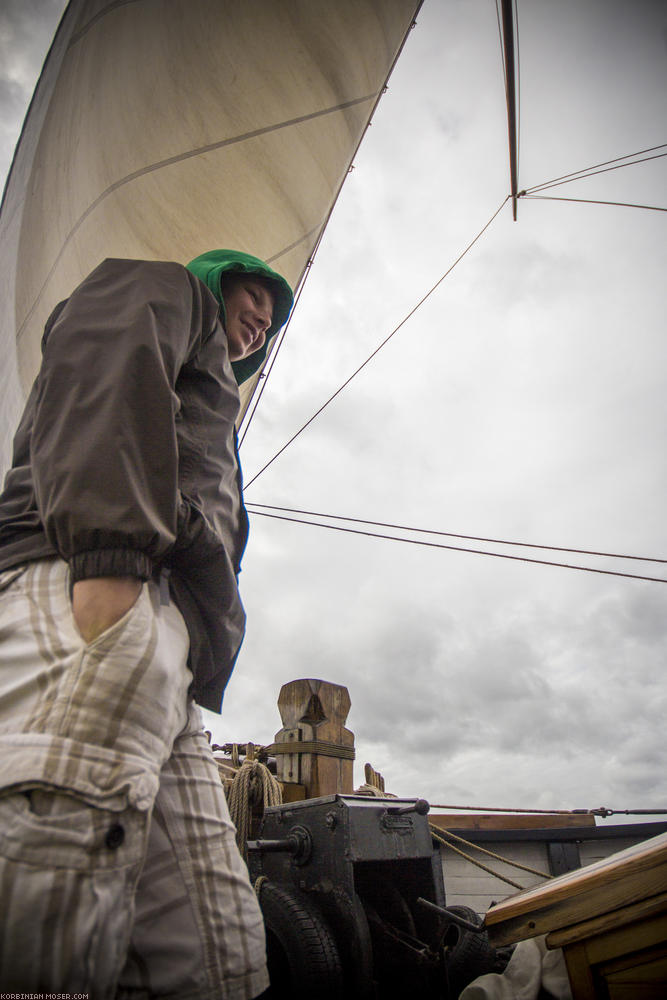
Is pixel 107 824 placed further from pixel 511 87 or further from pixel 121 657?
pixel 511 87

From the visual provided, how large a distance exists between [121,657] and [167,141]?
393cm

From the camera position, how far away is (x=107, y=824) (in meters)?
0.57

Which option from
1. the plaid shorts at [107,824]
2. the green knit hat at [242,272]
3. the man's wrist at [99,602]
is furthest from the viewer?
the green knit hat at [242,272]

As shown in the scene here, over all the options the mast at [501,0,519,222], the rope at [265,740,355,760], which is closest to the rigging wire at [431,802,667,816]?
the rope at [265,740,355,760]

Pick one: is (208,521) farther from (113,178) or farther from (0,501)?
(113,178)

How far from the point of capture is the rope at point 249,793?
1.93m

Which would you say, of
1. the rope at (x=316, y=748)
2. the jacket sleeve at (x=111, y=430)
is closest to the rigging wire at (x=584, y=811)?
the rope at (x=316, y=748)

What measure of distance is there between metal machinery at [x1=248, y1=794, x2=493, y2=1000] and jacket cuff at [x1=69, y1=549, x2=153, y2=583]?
1.20 metres

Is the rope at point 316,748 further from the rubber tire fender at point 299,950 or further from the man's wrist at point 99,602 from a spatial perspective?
the man's wrist at point 99,602

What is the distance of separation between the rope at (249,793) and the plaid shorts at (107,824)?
1.18 m

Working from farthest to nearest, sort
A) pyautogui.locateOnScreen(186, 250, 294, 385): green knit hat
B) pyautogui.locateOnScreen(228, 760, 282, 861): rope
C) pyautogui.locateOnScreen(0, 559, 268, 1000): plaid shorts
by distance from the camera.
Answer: pyautogui.locateOnScreen(228, 760, 282, 861): rope
pyautogui.locateOnScreen(186, 250, 294, 385): green knit hat
pyautogui.locateOnScreen(0, 559, 268, 1000): plaid shorts

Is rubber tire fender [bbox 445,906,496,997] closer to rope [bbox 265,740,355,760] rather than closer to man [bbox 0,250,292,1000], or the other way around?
rope [bbox 265,740,355,760]

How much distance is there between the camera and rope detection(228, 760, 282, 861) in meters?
1.93

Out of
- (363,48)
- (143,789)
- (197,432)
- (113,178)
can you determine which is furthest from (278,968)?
(363,48)
